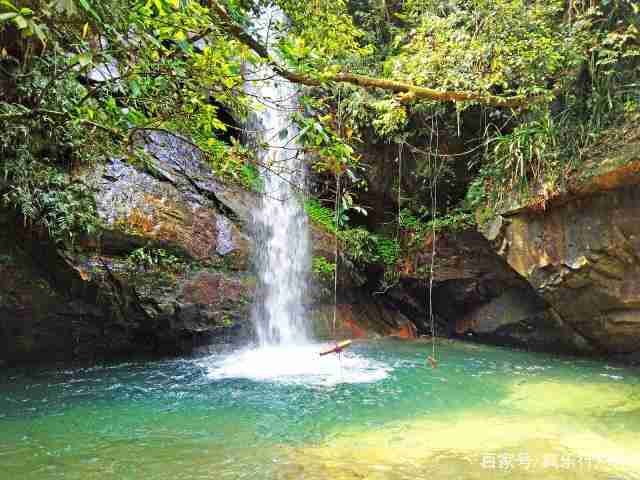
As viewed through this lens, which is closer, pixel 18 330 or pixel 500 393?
pixel 500 393

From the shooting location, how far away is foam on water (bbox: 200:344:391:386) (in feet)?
18.7

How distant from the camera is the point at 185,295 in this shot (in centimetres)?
682

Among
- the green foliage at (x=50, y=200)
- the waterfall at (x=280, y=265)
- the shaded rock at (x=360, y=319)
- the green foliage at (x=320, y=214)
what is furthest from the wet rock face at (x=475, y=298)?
the green foliage at (x=50, y=200)

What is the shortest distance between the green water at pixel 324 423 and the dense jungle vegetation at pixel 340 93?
1.88 m

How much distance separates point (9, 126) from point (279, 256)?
4.73 meters

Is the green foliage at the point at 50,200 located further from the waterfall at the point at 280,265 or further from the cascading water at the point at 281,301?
the waterfall at the point at 280,265

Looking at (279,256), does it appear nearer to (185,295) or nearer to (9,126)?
(185,295)

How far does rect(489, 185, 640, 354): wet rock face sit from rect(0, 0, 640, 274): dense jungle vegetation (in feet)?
2.02

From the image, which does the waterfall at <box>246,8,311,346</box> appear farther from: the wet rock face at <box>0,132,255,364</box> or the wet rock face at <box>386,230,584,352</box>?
the wet rock face at <box>386,230,584,352</box>

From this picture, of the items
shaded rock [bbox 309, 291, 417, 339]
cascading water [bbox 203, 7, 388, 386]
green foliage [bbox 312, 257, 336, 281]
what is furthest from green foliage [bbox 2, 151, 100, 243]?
shaded rock [bbox 309, 291, 417, 339]

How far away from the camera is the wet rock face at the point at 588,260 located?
250 inches

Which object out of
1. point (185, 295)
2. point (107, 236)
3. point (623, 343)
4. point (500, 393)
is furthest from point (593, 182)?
point (107, 236)

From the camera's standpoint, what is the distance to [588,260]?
21.5ft

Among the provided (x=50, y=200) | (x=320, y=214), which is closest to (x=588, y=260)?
(x=320, y=214)
